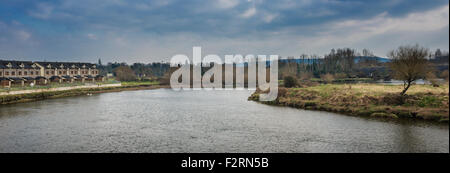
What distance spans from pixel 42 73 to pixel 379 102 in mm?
94584

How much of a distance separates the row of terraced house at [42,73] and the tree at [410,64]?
2919 inches

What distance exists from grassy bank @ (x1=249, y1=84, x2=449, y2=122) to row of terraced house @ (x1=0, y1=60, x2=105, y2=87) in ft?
208

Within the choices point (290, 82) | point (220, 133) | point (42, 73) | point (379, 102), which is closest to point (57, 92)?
point (42, 73)

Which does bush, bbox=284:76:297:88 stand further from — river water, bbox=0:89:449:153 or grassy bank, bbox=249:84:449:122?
river water, bbox=0:89:449:153

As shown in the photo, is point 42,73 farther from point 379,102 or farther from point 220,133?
point 379,102

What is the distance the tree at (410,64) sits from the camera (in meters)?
35.1

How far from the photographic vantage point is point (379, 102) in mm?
36312

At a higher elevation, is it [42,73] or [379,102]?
[42,73]

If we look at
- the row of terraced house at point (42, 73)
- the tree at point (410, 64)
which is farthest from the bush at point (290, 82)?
the row of terraced house at point (42, 73)

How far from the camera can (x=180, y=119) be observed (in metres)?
34.0

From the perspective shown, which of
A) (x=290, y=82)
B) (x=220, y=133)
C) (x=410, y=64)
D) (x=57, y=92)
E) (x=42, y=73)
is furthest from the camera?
(x=42, y=73)

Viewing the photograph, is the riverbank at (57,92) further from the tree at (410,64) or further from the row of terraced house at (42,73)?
the tree at (410,64)
